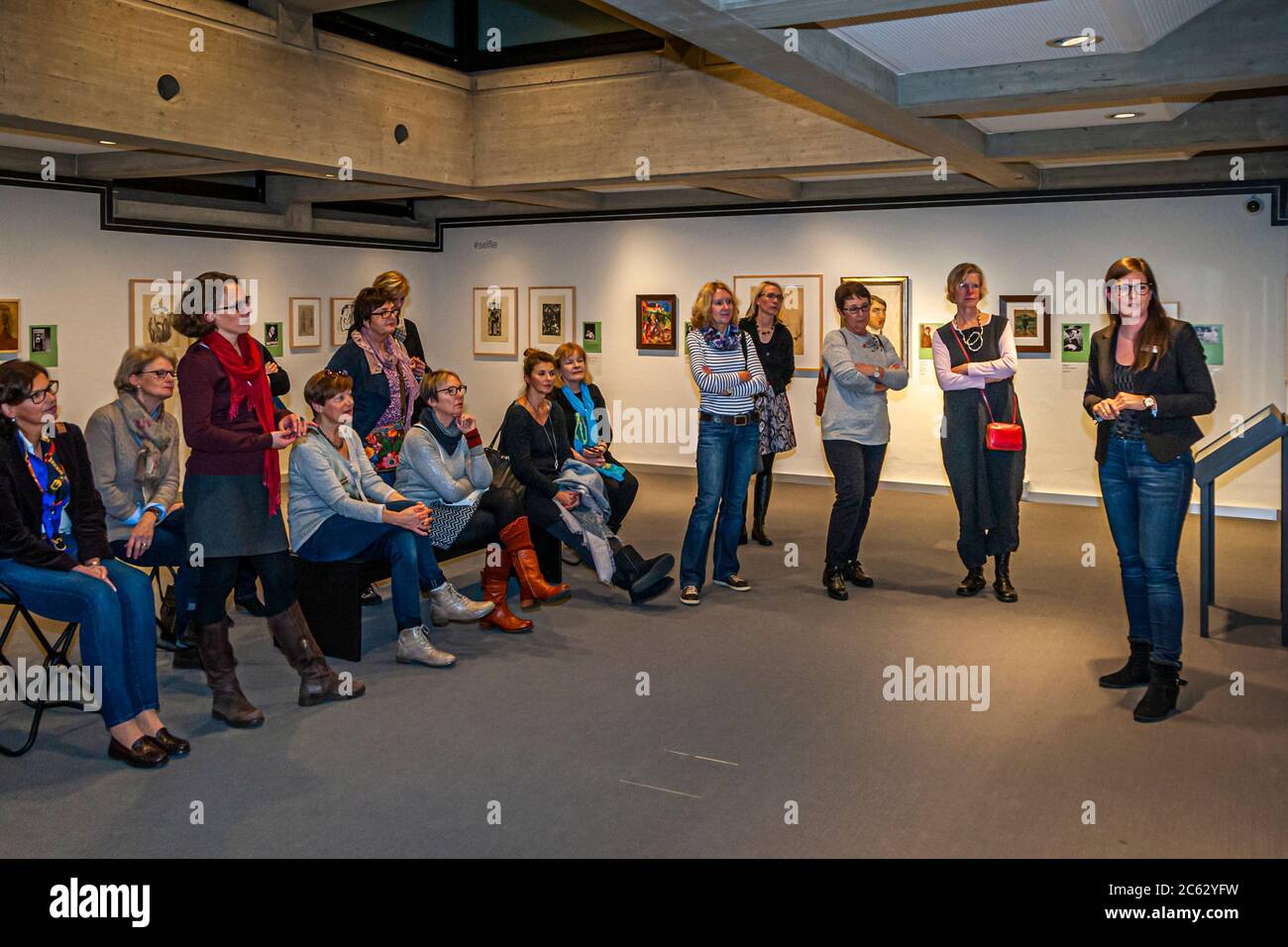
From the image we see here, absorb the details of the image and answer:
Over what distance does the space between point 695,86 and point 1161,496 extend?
526 cm

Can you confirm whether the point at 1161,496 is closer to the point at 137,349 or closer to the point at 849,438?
the point at 849,438

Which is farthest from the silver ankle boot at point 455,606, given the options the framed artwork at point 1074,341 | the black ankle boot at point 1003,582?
the framed artwork at point 1074,341

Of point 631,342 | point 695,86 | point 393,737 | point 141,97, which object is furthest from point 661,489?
point 393,737

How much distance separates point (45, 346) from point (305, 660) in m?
6.07

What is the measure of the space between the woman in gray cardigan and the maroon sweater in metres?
3.54

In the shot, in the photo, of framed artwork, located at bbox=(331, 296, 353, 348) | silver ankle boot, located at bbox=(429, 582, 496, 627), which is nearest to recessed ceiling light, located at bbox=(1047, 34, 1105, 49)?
silver ankle boot, located at bbox=(429, 582, 496, 627)

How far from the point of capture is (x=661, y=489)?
11.7 m

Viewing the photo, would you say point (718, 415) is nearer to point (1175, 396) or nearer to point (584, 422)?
point (584, 422)

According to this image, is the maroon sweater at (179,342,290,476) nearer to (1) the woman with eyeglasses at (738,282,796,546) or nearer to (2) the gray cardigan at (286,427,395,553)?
(2) the gray cardigan at (286,427,395,553)

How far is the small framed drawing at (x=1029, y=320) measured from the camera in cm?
1098

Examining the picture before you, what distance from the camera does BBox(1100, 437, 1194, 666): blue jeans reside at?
16.1 feet

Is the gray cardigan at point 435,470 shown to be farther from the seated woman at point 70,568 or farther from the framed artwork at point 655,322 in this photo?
the framed artwork at point 655,322

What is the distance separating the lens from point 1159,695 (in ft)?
16.5

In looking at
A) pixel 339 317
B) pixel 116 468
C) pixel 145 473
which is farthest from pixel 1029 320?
pixel 116 468
